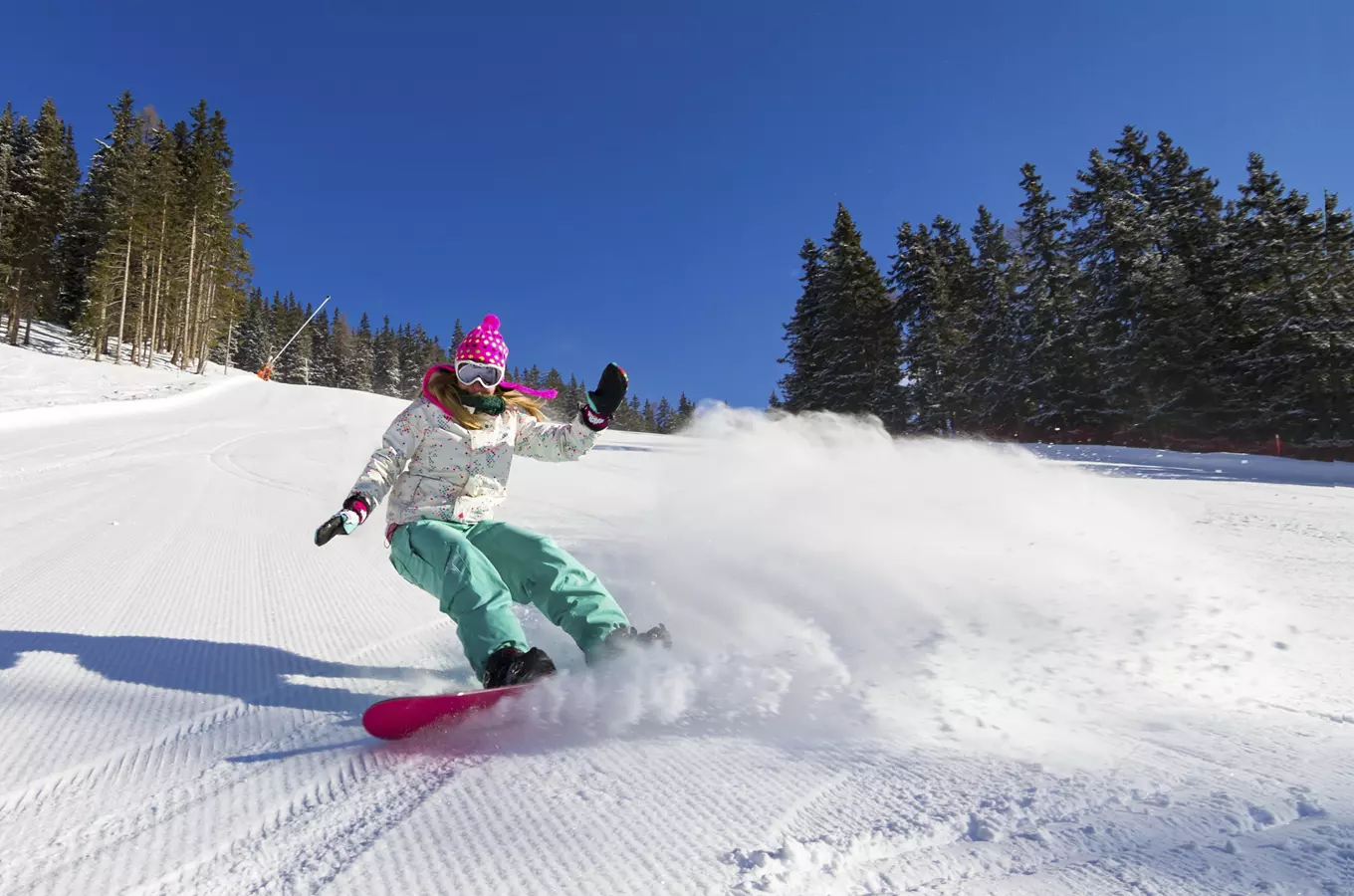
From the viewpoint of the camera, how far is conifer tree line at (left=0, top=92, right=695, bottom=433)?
33.7 metres

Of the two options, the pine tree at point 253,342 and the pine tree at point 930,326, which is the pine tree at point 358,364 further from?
the pine tree at point 930,326

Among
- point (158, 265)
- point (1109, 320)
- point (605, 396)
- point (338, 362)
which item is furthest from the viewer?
point (338, 362)

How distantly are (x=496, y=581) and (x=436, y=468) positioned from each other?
2.32 feet

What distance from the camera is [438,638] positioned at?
308 cm

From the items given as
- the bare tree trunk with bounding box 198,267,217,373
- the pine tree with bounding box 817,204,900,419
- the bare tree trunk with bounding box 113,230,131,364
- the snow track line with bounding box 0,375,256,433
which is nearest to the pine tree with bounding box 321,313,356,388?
the bare tree trunk with bounding box 198,267,217,373

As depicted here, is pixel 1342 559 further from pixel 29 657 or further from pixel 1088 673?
pixel 29 657

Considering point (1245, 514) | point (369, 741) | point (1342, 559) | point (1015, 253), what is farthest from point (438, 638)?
point (1015, 253)

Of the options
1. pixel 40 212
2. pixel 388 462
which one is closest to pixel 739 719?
pixel 388 462

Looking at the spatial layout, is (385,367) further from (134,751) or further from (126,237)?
(134,751)

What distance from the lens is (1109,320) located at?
25.8m

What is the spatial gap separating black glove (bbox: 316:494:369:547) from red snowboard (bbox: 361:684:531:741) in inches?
27.5

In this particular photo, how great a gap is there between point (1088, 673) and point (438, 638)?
274 cm

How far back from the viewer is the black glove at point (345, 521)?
230cm

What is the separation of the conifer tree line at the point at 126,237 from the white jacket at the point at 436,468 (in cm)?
3224
